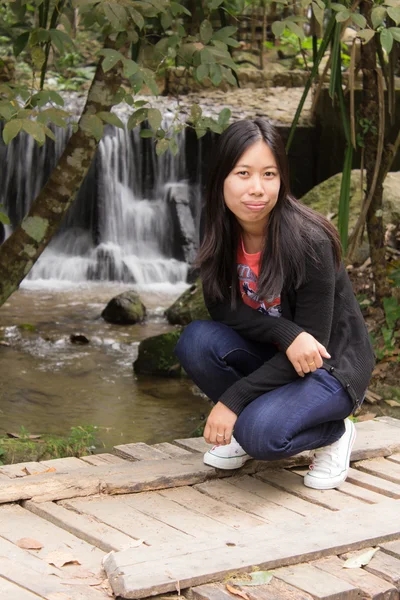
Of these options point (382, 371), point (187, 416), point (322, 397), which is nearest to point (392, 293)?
point (382, 371)

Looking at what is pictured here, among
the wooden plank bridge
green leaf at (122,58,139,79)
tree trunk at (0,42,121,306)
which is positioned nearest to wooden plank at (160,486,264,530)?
the wooden plank bridge

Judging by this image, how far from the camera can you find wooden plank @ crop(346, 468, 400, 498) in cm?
273

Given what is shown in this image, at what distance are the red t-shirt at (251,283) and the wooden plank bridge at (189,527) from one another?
0.52m

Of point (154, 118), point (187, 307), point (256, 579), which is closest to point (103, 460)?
point (256, 579)

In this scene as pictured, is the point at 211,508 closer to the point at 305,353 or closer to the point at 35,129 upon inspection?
the point at 305,353

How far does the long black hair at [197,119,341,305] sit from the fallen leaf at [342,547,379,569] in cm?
75

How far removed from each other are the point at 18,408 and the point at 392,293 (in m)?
2.09

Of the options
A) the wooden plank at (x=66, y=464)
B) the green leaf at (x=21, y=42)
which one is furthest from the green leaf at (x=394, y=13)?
the wooden plank at (x=66, y=464)

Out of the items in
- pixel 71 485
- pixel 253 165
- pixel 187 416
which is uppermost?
pixel 253 165

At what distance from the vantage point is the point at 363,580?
6.92 feet

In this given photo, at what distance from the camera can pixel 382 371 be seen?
4.48m

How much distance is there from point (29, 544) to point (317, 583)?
0.71m

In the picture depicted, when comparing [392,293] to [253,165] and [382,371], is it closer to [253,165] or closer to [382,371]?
[382,371]

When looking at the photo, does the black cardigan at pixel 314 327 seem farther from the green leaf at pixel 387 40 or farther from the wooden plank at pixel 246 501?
the green leaf at pixel 387 40
